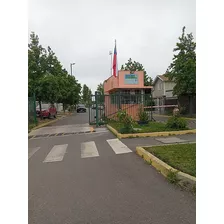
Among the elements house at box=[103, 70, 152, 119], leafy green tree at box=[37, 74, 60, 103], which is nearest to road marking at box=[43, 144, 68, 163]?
house at box=[103, 70, 152, 119]

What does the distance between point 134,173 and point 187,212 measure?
1849mm

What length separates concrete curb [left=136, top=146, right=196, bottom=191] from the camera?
12.8 feet

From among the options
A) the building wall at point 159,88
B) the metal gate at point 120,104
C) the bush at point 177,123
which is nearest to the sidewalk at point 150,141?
the bush at point 177,123

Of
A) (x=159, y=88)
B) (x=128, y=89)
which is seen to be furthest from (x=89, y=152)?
(x=159, y=88)

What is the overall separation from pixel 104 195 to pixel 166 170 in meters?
1.59

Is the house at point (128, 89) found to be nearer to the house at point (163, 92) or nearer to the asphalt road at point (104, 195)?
the asphalt road at point (104, 195)

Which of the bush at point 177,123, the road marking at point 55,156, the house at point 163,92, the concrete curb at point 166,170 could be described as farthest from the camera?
the house at point 163,92

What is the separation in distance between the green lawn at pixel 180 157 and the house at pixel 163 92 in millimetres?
21856

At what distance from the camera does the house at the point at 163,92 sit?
96.3 ft

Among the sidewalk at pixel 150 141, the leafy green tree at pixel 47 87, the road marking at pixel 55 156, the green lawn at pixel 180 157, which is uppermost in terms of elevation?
the leafy green tree at pixel 47 87

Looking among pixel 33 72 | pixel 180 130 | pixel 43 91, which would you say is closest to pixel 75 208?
pixel 180 130

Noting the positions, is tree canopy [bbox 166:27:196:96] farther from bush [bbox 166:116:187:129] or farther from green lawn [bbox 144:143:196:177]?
green lawn [bbox 144:143:196:177]

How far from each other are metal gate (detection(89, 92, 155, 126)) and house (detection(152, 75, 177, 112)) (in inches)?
488

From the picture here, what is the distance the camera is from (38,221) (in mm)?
3029
